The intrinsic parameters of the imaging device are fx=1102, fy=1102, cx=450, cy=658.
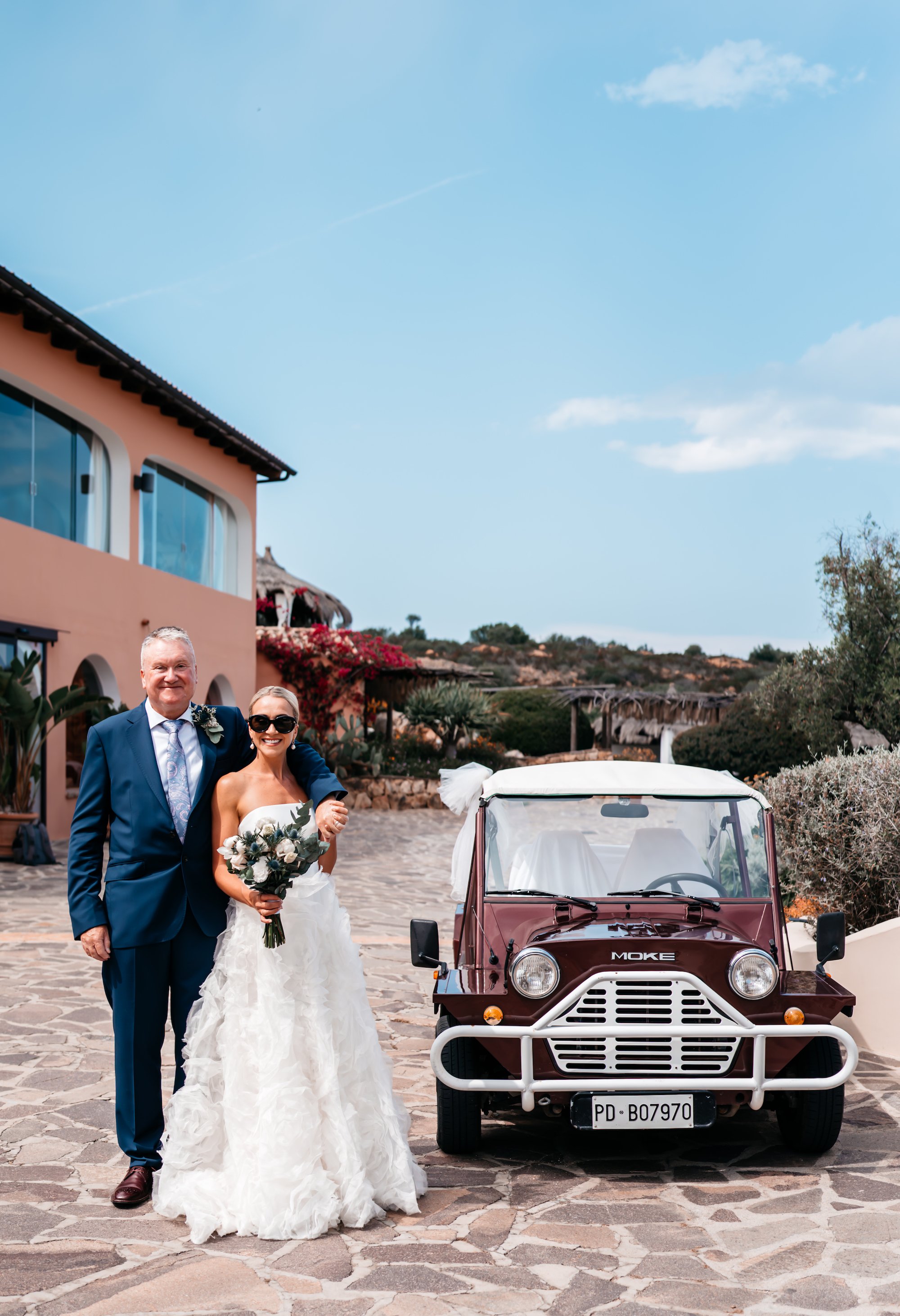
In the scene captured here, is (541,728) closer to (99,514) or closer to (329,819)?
(99,514)

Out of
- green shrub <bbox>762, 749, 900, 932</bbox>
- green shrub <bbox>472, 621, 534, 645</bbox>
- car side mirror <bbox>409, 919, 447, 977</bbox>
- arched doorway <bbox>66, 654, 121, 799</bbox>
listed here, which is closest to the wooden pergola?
arched doorway <bbox>66, 654, 121, 799</bbox>

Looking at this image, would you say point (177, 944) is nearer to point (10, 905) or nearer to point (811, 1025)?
point (811, 1025)

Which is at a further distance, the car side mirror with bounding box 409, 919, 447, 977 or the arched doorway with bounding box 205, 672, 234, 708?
the arched doorway with bounding box 205, 672, 234, 708

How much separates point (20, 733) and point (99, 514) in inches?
188

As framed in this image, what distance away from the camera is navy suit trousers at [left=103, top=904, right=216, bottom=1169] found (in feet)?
12.8

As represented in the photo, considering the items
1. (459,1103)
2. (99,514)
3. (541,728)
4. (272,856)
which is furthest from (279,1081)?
(541,728)

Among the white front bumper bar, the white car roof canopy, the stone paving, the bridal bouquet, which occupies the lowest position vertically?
the stone paving

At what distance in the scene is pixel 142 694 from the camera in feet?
52.6

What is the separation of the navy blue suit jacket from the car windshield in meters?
1.27

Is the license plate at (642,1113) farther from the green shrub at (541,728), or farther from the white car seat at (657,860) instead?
the green shrub at (541,728)

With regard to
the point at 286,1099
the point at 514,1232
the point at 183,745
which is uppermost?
the point at 183,745

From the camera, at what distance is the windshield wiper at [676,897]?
4.65 m

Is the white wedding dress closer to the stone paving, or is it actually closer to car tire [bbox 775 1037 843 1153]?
the stone paving

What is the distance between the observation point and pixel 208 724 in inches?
159
